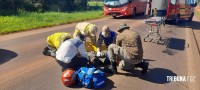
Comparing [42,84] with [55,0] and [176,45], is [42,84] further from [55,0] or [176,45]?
[55,0]

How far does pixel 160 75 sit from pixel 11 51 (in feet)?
20.0

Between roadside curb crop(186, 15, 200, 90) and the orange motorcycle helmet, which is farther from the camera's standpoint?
roadside curb crop(186, 15, 200, 90)

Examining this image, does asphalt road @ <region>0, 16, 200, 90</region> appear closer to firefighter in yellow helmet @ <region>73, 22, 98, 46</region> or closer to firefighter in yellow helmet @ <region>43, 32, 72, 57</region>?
firefighter in yellow helmet @ <region>43, 32, 72, 57</region>

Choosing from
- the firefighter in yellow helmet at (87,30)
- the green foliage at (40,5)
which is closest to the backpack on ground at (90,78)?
the firefighter in yellow helmet at (87,30)

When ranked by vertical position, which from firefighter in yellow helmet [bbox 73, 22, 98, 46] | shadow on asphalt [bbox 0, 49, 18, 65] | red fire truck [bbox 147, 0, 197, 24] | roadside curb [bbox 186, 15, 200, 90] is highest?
red fire truck [bbox 147, 0, 197, 24]

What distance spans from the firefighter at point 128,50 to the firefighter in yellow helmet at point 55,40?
1.65 metres

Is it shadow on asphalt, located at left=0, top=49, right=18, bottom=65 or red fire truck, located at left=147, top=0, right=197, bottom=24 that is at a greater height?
red fire truck, located at left=147, top=0, right=197, bottom=24

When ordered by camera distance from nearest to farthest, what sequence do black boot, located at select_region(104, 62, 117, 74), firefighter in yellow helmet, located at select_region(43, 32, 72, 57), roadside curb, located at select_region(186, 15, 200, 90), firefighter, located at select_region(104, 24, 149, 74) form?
firefighter, located at select_region(104, 24, 149, 74) → roadside curb, located at select_region(186, 15, 200, 90) → black boot, located at select_region(104, 62, 117, 74) → firefighter in yellow helmet, located at select_region(43, 32, 72, 57)

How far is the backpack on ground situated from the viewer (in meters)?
6.42

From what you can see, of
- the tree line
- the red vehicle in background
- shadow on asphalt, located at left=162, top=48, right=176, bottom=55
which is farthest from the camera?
the tree line

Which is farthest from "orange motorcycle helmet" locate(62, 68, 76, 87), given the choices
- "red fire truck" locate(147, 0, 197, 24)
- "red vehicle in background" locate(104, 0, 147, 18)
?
"red vehicle in background" locate(104, 0, 147, 18)

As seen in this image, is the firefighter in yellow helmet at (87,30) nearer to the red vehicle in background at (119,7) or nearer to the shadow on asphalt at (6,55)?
the shadow on asphalt at (6,55)

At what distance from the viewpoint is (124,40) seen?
23.8 feet

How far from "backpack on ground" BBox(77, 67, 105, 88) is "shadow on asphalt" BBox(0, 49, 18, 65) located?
3.62 meters
